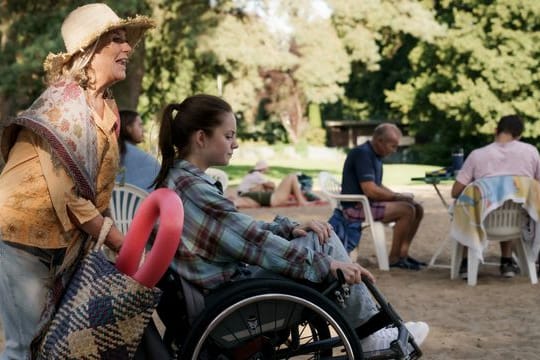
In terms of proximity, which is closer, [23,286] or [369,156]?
[23,286]

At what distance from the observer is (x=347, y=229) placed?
7570 mm

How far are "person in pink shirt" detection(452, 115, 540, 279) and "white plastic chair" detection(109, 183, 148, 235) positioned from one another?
2.97 m

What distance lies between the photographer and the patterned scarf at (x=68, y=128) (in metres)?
2.53

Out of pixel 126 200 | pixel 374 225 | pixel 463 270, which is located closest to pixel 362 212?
pixel 374 225

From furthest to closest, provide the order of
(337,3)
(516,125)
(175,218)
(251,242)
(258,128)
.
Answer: (258,128) → (337,3) → (516,125) → (251,242) → (175,218)

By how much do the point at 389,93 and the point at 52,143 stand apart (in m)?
39.4

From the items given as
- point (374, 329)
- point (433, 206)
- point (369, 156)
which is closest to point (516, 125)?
point (369, 156)

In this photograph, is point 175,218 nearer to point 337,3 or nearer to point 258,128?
point 337,3

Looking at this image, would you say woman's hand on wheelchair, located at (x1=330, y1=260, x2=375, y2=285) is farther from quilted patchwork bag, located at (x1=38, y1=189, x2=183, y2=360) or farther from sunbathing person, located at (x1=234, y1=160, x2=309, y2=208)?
sunbathing person, located at (x1=234, y1=160, x2=309, y2=208)

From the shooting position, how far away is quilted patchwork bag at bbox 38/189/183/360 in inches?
94.9

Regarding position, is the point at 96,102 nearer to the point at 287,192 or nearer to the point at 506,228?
the point at 506,228

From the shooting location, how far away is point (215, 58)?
20.4 metres

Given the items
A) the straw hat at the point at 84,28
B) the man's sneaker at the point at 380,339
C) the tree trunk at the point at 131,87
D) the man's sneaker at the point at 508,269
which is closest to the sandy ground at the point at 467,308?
the man's sneaker at the point at 508,269

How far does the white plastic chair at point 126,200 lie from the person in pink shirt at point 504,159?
297 cm
